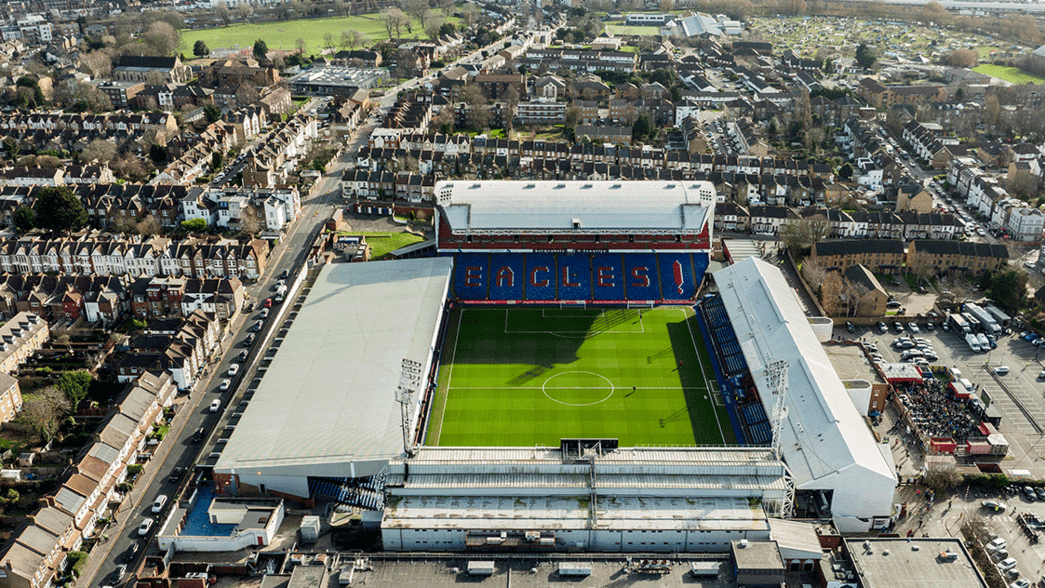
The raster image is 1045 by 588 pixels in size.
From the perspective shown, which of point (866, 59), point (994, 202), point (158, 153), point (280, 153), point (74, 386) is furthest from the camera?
point (866, 59)

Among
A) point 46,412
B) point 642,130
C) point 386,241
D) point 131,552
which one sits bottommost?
point 131,552

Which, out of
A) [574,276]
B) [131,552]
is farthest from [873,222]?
[131,552]

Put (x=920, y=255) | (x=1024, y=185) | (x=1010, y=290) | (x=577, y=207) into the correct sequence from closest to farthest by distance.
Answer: (x=1010, y=290), (x=577, y=207), (x=920, y=255), (x=1024, y=185)

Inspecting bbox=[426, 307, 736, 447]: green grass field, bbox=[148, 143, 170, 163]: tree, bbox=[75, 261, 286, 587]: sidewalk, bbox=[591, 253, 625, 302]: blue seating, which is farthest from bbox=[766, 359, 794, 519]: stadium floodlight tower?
bbox=[148, 143, 170, 163]: tree

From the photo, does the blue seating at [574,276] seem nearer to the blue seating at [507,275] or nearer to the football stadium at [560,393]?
the football stadium at [560,393]

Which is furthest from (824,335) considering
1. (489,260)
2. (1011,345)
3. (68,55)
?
(68,55)

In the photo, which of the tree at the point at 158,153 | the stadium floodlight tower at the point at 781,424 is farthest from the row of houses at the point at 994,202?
the tree at the point at 158,153

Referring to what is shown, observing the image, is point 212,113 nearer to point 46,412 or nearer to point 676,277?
point 46,412
